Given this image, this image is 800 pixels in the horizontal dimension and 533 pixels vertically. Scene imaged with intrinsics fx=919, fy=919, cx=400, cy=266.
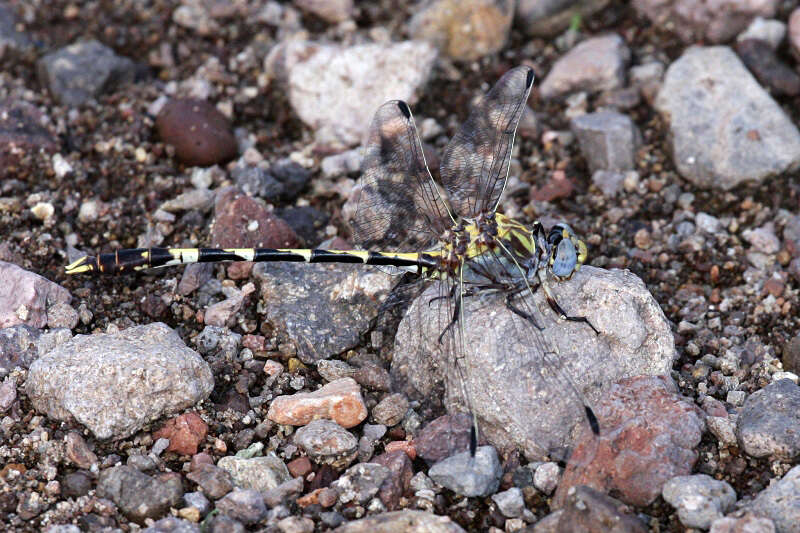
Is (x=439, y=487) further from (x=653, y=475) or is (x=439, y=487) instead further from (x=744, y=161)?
(x=744, y=161)

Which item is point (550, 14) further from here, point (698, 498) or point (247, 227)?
point (698, 498)

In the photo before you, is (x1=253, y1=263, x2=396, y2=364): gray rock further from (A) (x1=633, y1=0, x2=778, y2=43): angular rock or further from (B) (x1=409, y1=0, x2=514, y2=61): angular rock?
(A) (x1=633, y1=0, x2=778, y2=43): angular rock

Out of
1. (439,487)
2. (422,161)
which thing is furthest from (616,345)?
(422,161)

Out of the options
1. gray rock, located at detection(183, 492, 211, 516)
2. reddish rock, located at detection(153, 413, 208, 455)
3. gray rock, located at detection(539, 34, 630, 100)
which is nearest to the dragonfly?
reddish rock, located at detection(153, 413, 208, 455)

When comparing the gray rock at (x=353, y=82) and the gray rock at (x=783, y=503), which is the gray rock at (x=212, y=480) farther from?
the gray rock at (x=353, y=82)

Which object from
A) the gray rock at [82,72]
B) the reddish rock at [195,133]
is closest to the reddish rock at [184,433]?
the reddish rock at [195,133]

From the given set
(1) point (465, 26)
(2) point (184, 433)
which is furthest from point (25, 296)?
(1) point (465, 26)

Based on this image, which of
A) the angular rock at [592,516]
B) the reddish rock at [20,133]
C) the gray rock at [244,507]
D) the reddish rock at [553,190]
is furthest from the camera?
the reddish rock at [553,190]
